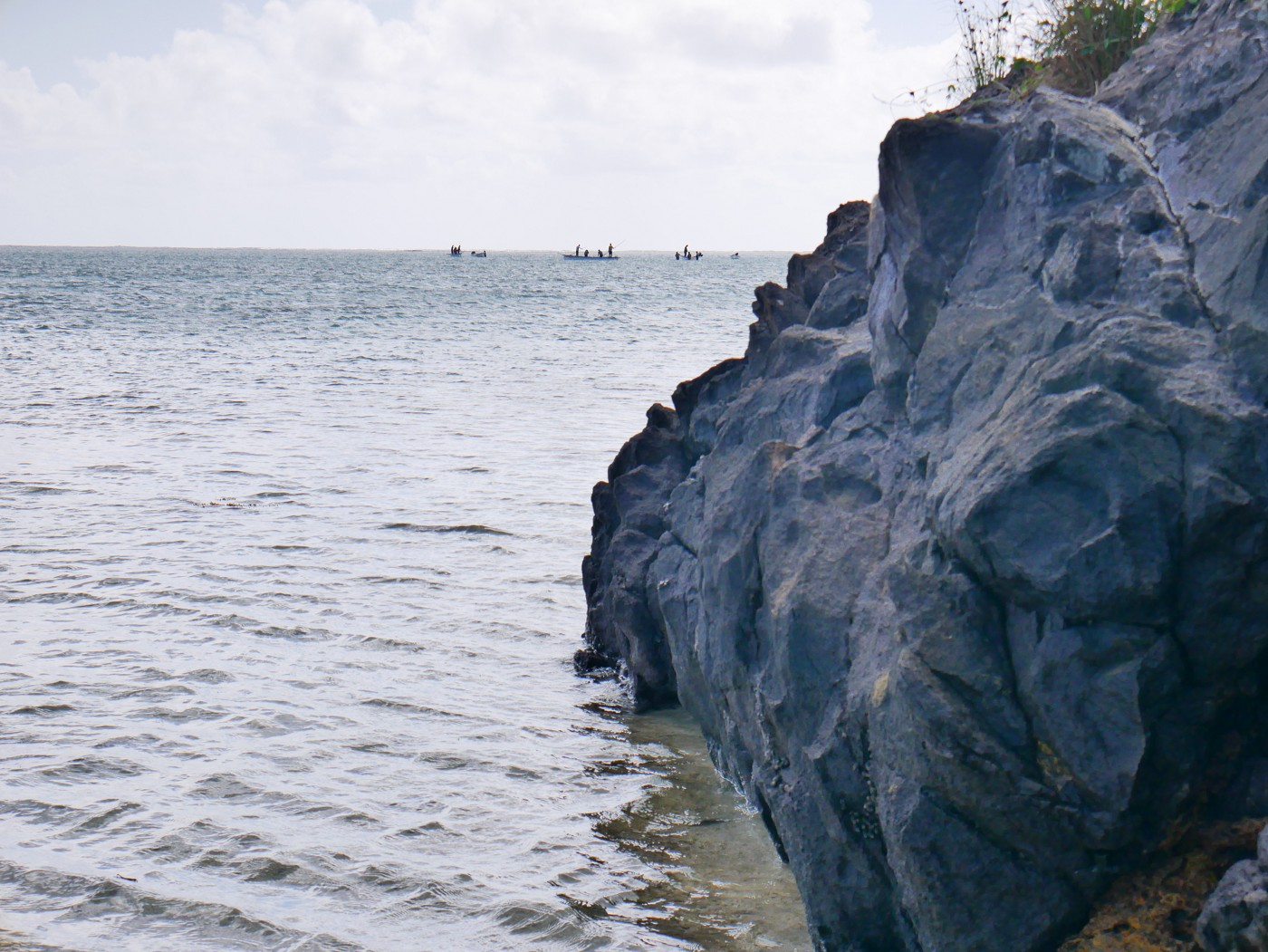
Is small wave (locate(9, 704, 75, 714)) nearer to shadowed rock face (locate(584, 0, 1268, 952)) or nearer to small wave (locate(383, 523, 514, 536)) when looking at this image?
shadowed rock face (locate(584, 0, 1268, 952))

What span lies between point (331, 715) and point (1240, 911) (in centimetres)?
578

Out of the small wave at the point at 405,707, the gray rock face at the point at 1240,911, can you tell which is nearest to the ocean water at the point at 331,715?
the small wave at the point at 405,707

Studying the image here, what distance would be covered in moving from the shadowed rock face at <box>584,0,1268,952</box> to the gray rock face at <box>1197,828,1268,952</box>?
353 mm

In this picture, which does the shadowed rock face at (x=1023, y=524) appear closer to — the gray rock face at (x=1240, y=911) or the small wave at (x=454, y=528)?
the gray rock face at (x=1240, y=911)

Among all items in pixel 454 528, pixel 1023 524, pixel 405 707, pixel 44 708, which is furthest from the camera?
pixel 454 528

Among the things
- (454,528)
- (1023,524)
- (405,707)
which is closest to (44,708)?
(405,707)

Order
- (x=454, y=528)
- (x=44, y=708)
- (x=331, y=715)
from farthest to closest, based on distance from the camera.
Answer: (x=454, y=528) < (x=331, y=715) < (x=44, y=708)

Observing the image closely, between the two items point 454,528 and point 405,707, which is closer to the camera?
point 405,707

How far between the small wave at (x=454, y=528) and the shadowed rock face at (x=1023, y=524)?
706cm

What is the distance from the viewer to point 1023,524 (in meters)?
3.48

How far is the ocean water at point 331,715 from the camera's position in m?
5.13

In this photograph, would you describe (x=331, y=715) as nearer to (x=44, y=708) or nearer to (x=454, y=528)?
(x=44, y=708)

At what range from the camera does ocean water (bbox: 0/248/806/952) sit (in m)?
5.13

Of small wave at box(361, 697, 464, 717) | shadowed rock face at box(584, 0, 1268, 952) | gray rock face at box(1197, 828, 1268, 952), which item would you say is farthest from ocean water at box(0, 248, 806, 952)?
gray rock face at box(1197, 828, 1268, 952)
